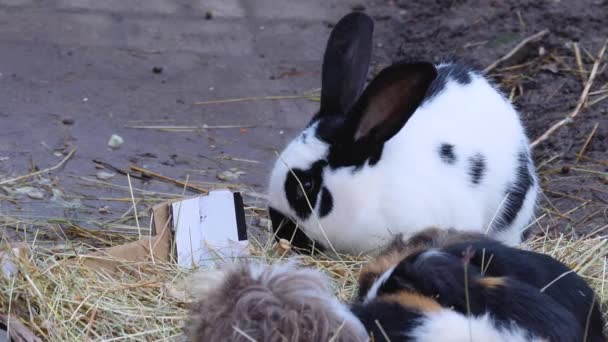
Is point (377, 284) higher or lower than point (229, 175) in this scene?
higher

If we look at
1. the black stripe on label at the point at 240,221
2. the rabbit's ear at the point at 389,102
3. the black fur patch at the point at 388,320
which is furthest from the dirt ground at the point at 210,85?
the black fur patch at the point at 388,320

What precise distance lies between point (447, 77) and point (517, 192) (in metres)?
0.52

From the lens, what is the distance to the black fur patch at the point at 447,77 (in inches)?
159

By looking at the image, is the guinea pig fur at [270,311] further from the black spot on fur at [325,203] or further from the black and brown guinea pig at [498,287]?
the black spot on fur at [325,203]

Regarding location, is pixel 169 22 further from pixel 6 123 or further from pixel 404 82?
pixel 404 82

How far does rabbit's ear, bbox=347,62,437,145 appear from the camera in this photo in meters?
3.67

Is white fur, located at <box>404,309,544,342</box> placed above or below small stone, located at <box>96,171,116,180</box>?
above

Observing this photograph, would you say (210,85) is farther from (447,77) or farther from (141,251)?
(141,251)

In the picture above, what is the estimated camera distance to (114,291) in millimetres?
3289

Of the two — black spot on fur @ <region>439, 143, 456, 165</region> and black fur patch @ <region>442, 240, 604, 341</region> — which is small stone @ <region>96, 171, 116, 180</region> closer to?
black spot on fur @ <region>439, 143, 456, 165</region>

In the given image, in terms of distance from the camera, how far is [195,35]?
6.86 metres

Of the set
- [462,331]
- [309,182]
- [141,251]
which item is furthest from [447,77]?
[462,331]

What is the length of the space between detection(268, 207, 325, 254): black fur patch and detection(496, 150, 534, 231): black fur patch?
0.73 meters

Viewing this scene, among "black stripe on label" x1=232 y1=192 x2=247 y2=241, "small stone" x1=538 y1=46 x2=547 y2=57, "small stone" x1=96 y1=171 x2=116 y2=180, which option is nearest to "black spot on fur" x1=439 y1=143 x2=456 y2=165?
"black stripe on label" x1=232 y1=192 x2=247 y2=241
